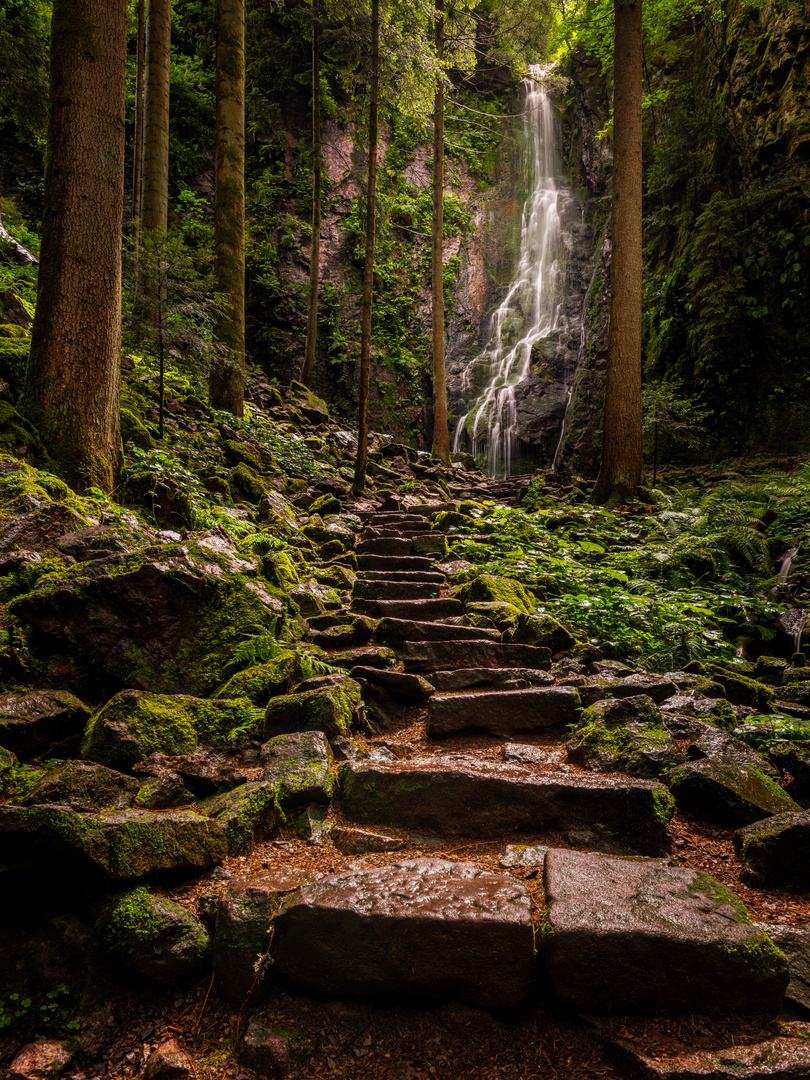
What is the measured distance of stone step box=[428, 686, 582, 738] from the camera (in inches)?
138

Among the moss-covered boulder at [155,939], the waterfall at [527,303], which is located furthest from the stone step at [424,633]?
the waterfall at [527,303]

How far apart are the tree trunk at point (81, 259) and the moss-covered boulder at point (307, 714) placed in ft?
8.52

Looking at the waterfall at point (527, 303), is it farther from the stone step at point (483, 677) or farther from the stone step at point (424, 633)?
the stone step at point (483, 677)

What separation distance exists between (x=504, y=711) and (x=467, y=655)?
953 millimetres

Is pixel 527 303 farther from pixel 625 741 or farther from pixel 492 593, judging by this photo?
pixel 625 741

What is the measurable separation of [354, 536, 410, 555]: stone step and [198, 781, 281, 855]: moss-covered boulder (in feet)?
15.7

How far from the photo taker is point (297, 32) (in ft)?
55.0

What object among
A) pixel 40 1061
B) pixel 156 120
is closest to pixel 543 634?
pixel 40 1061

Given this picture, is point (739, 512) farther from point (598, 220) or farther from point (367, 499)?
point (598, 220)

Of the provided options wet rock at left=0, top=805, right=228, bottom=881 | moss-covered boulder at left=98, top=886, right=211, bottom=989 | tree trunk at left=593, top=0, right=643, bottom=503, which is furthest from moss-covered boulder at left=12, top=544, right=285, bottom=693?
tree trunk at left=593, top=0, right=643, bottom=503

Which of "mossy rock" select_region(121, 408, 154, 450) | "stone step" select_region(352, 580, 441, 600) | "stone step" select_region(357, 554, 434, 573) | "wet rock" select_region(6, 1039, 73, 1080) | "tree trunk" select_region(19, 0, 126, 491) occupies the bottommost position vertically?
"wet rock" select_region(6, 1039, 73, 1080)

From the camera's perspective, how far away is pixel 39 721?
8.58ft

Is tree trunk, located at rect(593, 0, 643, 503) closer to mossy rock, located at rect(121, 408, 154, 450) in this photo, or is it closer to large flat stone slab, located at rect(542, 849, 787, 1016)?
mossy rock, located at rect(121, 408, 154, 450)

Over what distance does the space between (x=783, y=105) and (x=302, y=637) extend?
45.7 ft
